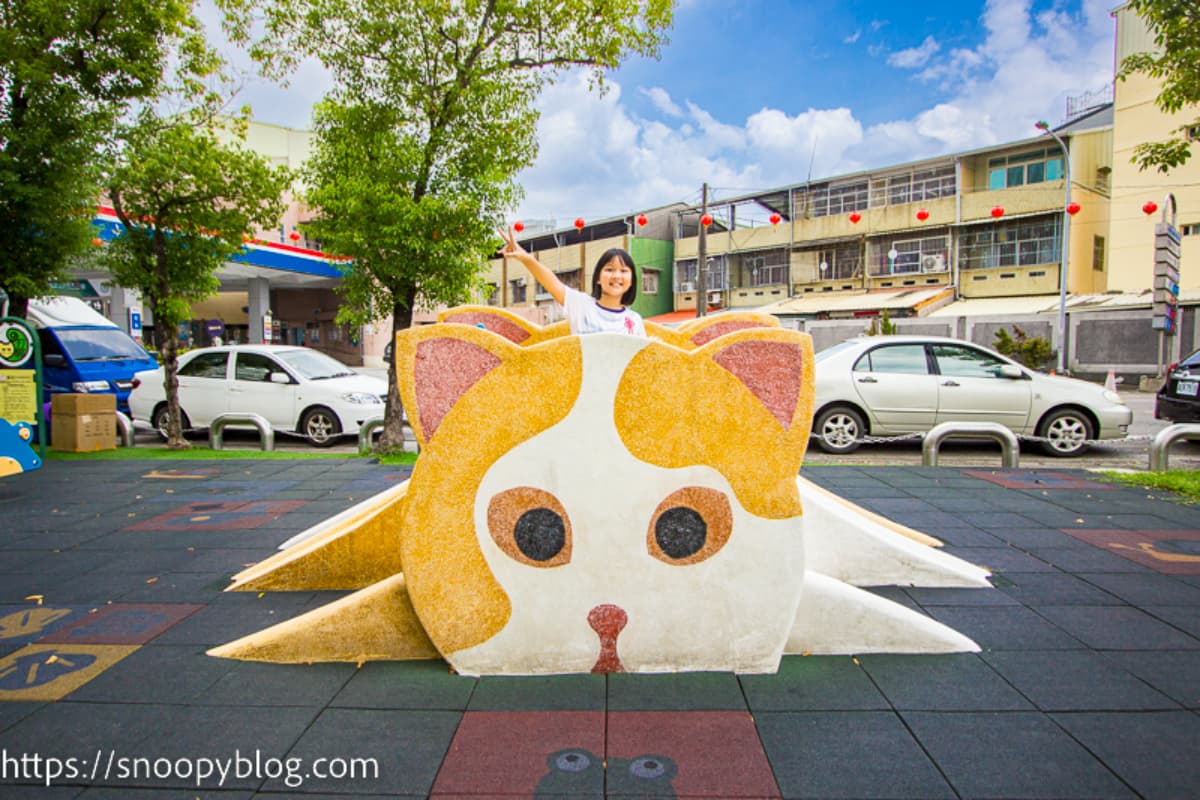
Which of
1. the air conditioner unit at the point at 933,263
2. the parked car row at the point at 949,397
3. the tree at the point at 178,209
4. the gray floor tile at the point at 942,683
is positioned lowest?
the gray floor tile at the point at 942,683

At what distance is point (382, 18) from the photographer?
299 inches

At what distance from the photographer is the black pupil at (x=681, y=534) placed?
282 centimetres

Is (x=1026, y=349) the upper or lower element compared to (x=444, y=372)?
upper

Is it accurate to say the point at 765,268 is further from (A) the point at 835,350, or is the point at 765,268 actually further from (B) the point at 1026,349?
(A) the point at 835,350

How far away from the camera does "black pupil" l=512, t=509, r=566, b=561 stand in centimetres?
282

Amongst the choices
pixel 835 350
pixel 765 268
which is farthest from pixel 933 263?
pixel 835 350

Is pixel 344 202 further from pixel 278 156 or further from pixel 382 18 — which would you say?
pixel 278 156

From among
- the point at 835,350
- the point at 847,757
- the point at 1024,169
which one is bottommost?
the point at 847,757

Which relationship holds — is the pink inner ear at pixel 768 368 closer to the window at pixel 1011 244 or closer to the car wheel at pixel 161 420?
the car wheel at pixel 161 420

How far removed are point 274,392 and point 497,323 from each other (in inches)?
298

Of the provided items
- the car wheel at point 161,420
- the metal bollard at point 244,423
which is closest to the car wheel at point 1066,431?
the metal bollard at point 244,423

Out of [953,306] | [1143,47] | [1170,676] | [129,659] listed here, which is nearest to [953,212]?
[953,306]

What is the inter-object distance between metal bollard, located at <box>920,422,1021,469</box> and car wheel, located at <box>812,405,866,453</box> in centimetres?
157

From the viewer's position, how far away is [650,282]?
39.0 metres
